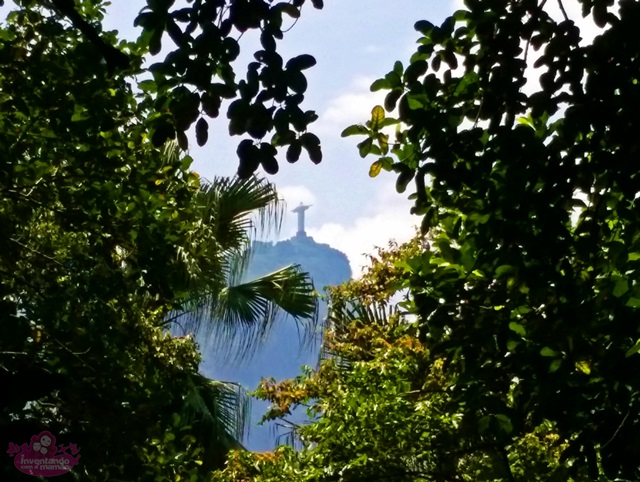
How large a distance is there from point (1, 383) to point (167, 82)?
124 cm

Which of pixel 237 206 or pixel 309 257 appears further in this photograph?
pixel 309 257

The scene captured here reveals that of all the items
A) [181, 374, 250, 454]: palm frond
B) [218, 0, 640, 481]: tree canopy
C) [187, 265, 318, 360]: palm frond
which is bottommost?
[218, 0, 640, 481]: tree canopy

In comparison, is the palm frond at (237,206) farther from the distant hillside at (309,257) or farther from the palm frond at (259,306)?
the distant hillside at (309,257)

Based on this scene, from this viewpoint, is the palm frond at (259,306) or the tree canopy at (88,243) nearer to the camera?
the tree canopy at (88,243)

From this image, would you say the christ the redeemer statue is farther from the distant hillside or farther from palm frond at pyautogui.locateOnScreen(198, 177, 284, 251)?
palm frond at pyautogui.locateOnScreen(198, 177, 284, 251)

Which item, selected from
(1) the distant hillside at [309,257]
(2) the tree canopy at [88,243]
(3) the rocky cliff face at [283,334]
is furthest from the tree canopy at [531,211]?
(1) the distant hillside at [309,257]

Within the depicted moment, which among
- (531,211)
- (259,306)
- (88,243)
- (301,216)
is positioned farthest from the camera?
(301,216)

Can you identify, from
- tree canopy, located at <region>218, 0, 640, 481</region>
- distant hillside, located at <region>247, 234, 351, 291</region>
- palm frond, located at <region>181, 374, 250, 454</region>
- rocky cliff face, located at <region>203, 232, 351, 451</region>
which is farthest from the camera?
distant hillside, located at <region>247, 234, 351, 291</region>

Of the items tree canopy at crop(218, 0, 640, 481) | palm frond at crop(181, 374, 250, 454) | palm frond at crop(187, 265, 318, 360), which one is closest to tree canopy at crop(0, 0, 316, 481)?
tree canopy at crop(218, 0, 640, 481)

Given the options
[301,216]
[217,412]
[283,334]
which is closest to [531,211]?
[217,412]

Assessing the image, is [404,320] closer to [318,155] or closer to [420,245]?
[420,245]

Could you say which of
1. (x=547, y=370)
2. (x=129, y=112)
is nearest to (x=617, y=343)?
(x=547, y=370)

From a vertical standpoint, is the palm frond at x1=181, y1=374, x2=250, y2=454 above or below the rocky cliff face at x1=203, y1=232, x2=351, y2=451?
below

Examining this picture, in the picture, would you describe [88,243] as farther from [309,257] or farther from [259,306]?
[309,257]
